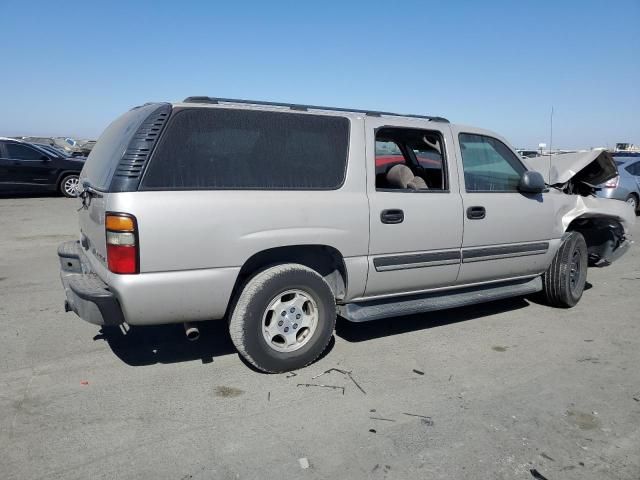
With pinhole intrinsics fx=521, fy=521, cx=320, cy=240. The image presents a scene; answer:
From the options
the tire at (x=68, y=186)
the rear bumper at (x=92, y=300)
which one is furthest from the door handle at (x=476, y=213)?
the tire at (x=68, y=186)

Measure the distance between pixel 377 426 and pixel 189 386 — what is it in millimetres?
1302

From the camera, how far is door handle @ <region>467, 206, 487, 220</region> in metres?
4.45

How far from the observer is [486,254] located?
15.1 feet

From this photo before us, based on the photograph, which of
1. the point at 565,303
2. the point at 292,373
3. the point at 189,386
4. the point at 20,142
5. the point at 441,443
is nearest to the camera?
the point at 441,443

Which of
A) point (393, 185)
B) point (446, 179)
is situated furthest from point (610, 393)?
point (393, 185)

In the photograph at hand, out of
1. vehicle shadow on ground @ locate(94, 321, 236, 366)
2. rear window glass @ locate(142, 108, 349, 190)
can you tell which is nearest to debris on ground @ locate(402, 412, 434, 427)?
vehicle shadow on ground @ locate(94, 321, 236, 366)

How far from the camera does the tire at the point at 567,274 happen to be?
5.29 metres

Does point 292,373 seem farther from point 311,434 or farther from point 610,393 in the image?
point 610,393

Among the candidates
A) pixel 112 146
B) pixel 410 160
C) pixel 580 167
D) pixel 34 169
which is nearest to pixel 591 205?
pixel 580 167

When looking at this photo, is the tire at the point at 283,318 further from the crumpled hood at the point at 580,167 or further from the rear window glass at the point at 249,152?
the crumpled hood at the point at 580,167

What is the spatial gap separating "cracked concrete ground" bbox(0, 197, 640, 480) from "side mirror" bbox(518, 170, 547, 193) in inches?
50.3

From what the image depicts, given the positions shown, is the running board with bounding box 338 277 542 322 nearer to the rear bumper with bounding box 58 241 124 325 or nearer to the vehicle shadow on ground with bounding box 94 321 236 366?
the vehicle shadow on ground with bounding box 94 321 236 366

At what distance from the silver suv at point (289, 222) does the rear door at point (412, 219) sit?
0.01 meters

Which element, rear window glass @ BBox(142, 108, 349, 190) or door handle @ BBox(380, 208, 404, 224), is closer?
rear window glass @ BBox(142, 108, 349, 190)
